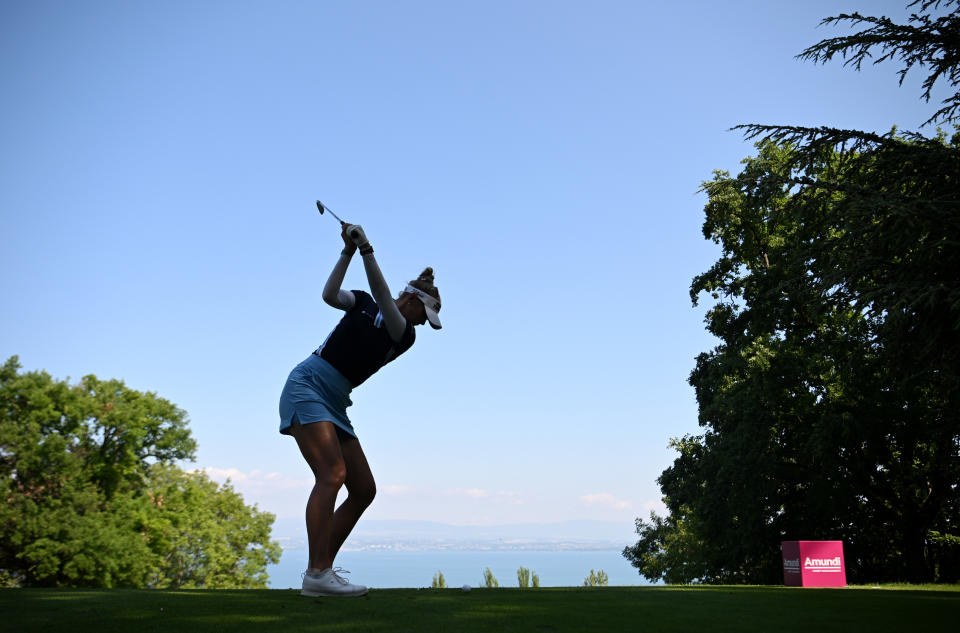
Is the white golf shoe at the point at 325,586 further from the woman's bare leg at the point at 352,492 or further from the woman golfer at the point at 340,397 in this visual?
the woman's bare leg at the point at 352,492

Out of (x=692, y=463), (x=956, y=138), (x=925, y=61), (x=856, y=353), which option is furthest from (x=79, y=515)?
(x=956, y=138)

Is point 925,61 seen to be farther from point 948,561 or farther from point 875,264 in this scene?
point 948,561

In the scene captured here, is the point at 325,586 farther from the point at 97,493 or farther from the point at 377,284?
the point at 97,493

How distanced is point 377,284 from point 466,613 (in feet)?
6.56

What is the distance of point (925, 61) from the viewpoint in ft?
33.7

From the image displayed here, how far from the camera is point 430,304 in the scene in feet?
16.0

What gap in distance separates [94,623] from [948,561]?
90.5 ft

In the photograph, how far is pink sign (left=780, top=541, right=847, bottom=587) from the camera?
1399 cm

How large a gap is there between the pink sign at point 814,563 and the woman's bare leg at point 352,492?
11919mm

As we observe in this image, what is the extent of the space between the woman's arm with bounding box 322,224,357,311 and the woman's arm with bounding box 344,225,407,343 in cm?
11

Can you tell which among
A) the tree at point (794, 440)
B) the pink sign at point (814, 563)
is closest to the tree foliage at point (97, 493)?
the tree at point (794, 440)

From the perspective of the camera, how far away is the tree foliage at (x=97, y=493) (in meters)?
30.9

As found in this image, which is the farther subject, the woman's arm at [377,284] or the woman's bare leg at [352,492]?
the woman's bare leg at [352,492]

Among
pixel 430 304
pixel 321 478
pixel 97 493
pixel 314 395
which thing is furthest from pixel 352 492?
pixel 97 493
